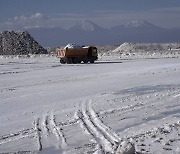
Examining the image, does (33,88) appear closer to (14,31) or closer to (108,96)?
(108,96)

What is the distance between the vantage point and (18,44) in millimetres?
82625

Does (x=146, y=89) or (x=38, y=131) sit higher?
(x=38, y=131)

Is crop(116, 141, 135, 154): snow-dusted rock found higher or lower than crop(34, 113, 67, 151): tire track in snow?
higher

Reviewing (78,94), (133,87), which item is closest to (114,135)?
(78,94)

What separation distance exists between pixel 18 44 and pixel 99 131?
247ft

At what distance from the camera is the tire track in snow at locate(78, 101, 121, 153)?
783 centimetres

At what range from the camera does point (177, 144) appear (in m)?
7.94

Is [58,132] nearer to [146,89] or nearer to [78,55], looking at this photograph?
[146,89]

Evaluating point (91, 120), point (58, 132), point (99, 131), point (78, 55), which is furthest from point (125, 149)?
point (78, 55)

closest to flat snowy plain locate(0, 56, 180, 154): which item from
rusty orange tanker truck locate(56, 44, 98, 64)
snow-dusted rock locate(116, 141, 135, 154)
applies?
snow-dusted rock locate(116, 141, 135, 154)

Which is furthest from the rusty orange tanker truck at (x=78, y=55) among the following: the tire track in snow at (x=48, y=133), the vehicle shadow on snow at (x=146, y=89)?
the tire track in snow at (x=48, y=133)

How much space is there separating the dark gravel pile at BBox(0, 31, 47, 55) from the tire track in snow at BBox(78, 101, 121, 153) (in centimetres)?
6777

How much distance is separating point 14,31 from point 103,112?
79948 mm

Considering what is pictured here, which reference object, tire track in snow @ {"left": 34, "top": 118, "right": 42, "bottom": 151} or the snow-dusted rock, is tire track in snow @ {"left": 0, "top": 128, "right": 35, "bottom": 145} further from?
the snow-dusted rock
